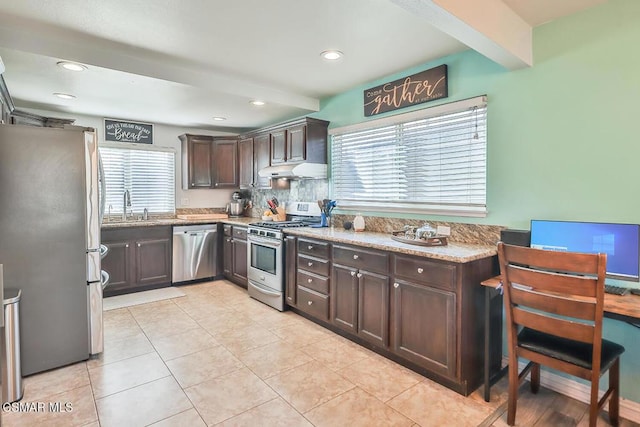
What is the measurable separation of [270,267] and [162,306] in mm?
1331

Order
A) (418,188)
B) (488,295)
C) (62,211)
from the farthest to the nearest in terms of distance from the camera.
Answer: (418,188) < (62,211) < (488,295)

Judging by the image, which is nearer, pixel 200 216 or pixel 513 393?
pixel 513 393

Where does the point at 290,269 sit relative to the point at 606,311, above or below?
below

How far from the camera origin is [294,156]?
4145mm

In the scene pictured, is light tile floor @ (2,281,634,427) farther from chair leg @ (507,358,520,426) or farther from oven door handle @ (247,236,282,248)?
oven door handle @ (247,236,282,248)

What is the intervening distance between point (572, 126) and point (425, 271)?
133 cm

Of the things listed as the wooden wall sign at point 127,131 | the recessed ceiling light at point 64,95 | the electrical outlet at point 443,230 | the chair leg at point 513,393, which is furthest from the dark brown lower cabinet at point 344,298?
the wooden wall sign at point 127,131

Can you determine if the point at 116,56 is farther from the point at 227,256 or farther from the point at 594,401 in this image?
the point at 594,401

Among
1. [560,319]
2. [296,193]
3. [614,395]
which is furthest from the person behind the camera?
[296,193]

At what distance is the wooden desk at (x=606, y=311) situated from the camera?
1.68 meters

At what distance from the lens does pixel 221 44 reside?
8.83ft

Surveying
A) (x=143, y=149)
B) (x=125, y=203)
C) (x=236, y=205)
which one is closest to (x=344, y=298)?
(x=236, y=205)

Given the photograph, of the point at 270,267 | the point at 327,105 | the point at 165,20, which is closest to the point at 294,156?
the point at 327,105

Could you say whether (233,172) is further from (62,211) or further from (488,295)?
(488,295)
